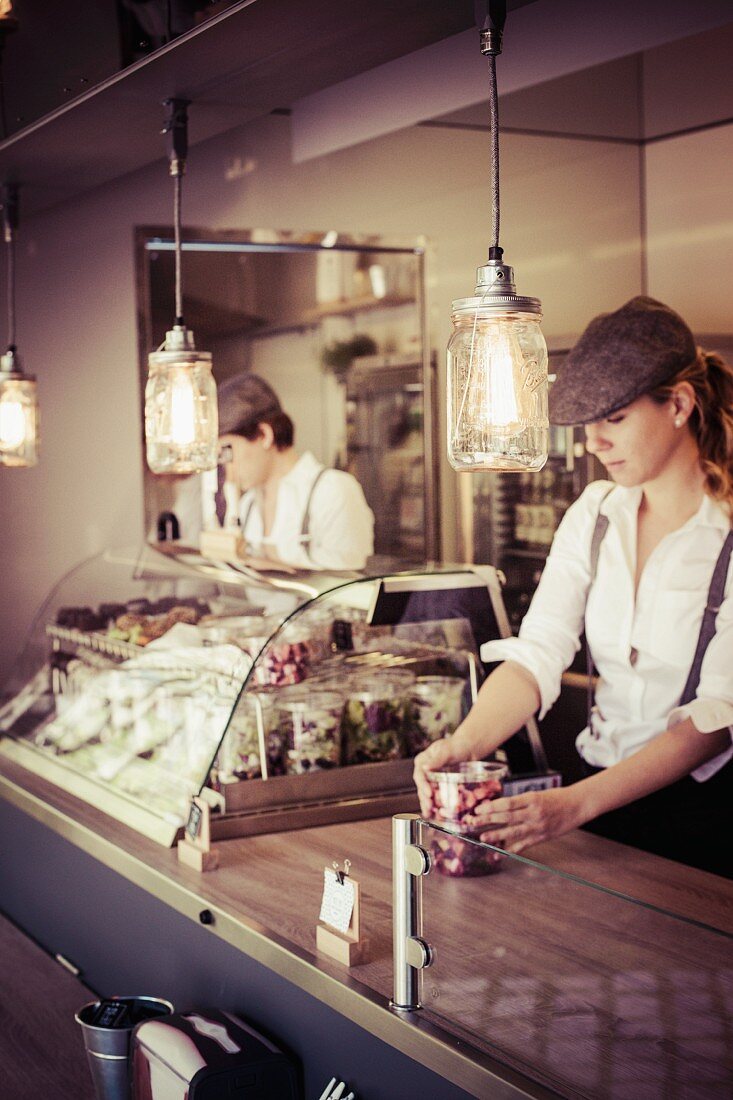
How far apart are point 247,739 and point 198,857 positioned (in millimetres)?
305

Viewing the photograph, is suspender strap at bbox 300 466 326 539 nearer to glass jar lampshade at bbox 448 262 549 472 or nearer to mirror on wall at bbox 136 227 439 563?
mirror on wall at bbox 136 227 439 563

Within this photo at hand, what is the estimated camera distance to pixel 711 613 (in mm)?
2770

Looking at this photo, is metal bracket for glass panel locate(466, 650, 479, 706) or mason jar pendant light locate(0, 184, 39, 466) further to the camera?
mason jar pendant light locate(0, 184, 39, 466)

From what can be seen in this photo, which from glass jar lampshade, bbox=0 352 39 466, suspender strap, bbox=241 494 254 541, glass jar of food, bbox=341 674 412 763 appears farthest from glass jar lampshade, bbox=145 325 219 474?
suspender strap, bbox=241 494 254 541

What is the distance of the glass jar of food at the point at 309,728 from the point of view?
2742mm

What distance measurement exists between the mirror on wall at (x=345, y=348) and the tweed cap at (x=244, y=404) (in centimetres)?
89

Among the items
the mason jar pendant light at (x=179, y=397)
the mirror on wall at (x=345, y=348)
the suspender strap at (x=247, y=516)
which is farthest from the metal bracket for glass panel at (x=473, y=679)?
the mirror on wall at (x=345, y=348)

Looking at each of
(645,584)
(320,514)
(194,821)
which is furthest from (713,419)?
(320,514)

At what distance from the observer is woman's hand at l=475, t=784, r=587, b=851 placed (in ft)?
7.60

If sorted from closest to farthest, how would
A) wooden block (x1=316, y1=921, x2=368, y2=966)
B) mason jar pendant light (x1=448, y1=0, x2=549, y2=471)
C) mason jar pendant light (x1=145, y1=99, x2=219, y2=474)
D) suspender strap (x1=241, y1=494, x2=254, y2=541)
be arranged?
1. mason jar pendant light (x1=448, y1=0, x2=549, y2=471)
2. wooden block (x1=316, y1=921, x2=368, y2=966)
3. mason jar pendant light (x1=145, y1=99, x2=219, y2=474)
4. suspender strap (x1=241, y1=494, x2=254, y2=541)

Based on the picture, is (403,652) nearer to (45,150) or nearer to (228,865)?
(228,865)

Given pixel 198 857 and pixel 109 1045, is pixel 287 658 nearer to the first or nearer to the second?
pixel 198 857

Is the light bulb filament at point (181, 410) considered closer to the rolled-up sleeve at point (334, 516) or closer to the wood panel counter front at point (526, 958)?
the wood panel counter front at point (526, 958)

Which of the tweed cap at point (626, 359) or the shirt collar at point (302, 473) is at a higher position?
the tweed cap at point (626, 359)
